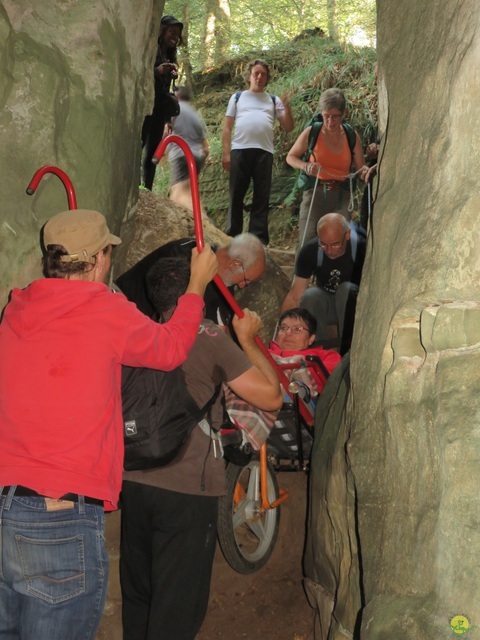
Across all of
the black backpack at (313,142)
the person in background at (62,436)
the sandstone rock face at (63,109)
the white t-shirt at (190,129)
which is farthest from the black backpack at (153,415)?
the white t-shirt at (190,129)

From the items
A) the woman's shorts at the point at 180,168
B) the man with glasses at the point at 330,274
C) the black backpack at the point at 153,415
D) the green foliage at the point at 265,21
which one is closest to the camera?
the black backpack at the point at 153,415

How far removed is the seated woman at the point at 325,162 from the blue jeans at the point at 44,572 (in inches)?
187

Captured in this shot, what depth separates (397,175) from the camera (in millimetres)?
2955

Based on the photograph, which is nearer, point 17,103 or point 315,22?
point 17,103

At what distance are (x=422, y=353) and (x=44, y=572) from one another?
4.44ft

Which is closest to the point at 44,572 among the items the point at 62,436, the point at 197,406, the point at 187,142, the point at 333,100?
the point at 62,436

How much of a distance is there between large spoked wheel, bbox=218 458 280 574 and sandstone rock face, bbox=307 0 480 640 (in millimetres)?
1062

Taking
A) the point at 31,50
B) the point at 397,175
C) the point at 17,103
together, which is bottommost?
the point at 397,175

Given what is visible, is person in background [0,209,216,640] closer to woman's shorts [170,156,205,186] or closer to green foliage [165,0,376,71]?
woman's shorts [170,156,205,186]

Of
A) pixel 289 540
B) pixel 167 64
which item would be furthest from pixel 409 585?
pixel 167 64

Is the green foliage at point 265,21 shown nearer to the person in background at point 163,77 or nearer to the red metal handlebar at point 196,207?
the person in background at point 163,77

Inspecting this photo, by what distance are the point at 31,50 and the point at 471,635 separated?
3584 millimetres

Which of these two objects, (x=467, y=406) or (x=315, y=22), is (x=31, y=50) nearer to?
(x=467, y=406)

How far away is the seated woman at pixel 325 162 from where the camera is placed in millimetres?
6871
